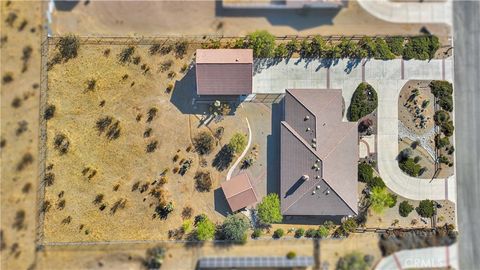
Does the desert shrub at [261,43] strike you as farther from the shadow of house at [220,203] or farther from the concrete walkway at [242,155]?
the shadow of house at [220,203]

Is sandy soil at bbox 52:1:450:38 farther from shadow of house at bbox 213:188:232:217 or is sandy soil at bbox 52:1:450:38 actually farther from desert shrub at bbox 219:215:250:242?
desert shrub at bbox 219:215:250:242

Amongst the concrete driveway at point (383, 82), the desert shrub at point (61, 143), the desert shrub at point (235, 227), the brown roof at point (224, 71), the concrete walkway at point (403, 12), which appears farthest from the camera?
the concrete walkway at point (403, 12)

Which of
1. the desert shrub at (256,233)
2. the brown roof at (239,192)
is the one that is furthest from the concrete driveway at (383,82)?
the desert shrub at (256,233)

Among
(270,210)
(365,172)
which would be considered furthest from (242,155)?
(365,172)

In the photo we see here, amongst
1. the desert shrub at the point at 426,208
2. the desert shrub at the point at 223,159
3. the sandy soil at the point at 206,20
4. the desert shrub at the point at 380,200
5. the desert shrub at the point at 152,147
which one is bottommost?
the desert shrub at the point at 426,208

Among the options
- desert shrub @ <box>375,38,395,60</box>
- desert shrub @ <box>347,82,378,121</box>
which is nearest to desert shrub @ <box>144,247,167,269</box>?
desert shrub @ <box>347,82,378,121</box>

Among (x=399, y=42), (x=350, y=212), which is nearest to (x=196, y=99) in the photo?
(x=350, y=212)
